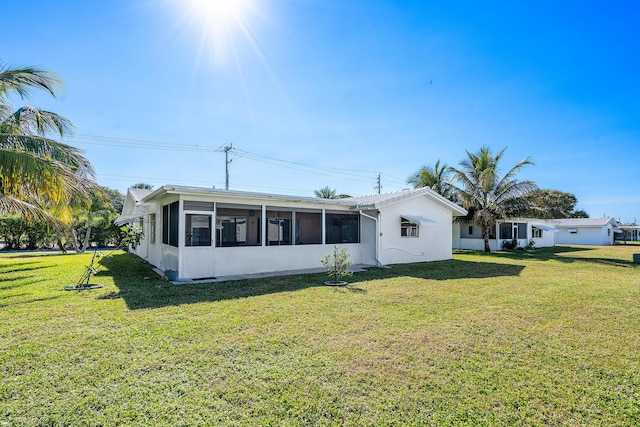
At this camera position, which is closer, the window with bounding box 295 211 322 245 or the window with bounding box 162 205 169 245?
the window with bounding box 162 205 169 245

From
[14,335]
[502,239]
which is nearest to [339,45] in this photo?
[14,335]

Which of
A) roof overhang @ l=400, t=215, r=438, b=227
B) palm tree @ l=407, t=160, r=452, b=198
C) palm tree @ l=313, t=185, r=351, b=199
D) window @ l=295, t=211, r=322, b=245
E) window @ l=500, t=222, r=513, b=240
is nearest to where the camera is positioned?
window @ l=295, t=211, r=322, b=245

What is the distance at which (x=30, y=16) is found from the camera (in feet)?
32.8

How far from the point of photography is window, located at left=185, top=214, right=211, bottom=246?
1097 centimetres

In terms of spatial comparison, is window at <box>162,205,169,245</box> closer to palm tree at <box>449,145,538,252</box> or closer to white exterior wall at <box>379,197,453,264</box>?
white exterior wall at <box>379,197,453,264</box>

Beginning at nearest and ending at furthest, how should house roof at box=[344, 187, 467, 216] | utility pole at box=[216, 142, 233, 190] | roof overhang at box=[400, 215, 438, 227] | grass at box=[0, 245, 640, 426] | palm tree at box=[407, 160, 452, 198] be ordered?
1. grass at box=[0, 245, 640, 426]
2. house roof at box=[344, 187, 467, 216]
3. roof overhang at box=[400, 215, 438, 227]
4. palm tree at box=[407, 160, 452, 198]
5. utility pole at box=[216, 142, 233, 190]

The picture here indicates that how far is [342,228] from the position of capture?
15.2 m

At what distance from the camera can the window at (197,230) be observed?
1097 centimetres

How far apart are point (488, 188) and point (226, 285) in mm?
21501

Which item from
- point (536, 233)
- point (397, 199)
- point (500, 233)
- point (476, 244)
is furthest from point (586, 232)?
point (397, 199)

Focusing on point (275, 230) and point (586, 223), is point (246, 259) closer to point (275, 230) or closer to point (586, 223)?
point (275, 230)

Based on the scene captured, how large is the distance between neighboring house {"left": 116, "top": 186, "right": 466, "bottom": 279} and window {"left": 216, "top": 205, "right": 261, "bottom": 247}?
0.04 m

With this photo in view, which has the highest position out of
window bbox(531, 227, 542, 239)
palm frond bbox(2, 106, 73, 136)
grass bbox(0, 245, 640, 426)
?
palm frond bbox(2, 106, 73, 136)

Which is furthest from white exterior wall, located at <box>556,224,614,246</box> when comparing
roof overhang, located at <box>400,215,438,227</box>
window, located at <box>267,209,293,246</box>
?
window, located at <box>267,209,293,246</box>
